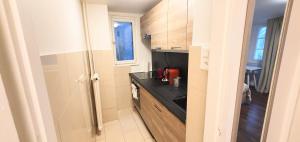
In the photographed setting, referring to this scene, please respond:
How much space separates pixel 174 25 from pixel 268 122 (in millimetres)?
1312

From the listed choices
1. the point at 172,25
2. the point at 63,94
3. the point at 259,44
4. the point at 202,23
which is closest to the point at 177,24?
the point at 172,25

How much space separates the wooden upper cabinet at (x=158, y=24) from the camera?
1794mm

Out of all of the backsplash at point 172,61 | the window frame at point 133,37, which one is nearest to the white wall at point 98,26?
the window frame at point 133,37

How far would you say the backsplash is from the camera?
209 centimetres

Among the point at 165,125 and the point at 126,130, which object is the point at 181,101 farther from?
the point at 126,130

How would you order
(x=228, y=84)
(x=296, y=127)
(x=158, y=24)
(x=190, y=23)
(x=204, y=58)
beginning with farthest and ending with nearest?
(x=158, y=24)
(x=190, y=23)
(x=204, y=58)
(x=228, y=84)
(x=296, y=127)

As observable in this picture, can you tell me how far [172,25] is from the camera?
163 centimetres

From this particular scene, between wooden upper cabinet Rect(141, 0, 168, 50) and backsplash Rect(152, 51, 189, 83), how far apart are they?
411 mm

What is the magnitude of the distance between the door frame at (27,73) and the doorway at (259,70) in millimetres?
2499

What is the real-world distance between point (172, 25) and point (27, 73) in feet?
5.04

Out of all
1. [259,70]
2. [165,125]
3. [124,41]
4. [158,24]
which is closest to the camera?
[165,125]

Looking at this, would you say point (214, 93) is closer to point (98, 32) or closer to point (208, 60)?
point (208, 60)

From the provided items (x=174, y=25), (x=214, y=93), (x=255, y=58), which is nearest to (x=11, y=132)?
(x=214, y=93)

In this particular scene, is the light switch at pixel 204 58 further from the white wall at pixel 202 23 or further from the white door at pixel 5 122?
the white door at pixel 5 122
